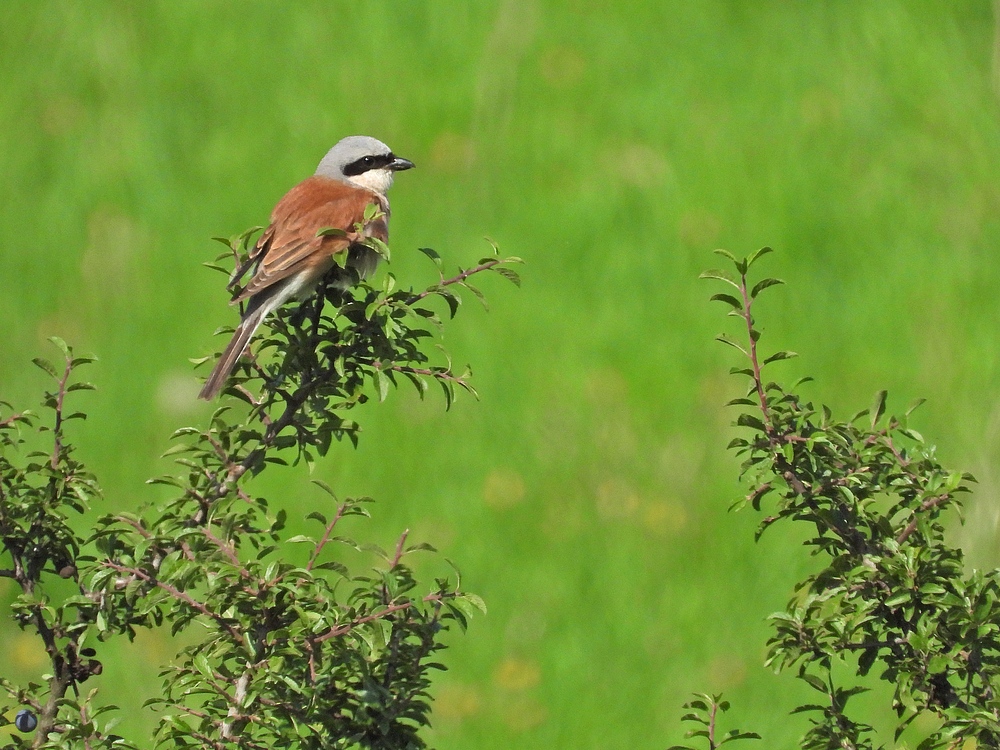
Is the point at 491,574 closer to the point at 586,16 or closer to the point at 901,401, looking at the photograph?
the point at 901,401

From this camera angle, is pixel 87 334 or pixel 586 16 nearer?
pixel 87 334

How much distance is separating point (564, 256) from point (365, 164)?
283cm

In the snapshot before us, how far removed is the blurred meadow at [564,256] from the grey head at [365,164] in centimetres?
198

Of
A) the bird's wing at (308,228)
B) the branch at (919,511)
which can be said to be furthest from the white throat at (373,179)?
the branch at (919,511)

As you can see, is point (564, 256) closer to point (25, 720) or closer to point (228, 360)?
point (228, 360)

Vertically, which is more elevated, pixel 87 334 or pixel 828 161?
pixel 828 161

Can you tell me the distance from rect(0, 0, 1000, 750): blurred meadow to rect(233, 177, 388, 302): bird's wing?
2403 mm

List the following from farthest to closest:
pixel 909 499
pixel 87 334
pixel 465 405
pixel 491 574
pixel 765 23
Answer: pixel 765 23 < pixel 87 334 < pixel 465 405 < pixel 491 574 < pixel 909 499

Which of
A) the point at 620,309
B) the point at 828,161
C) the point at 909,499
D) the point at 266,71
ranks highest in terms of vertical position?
the point at 266,71

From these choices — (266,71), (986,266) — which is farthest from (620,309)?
(266,71)

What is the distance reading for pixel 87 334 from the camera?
310 inches

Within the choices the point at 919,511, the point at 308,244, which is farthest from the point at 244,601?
the point at 308,244

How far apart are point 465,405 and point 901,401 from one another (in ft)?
7.83

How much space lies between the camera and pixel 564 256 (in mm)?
7750
